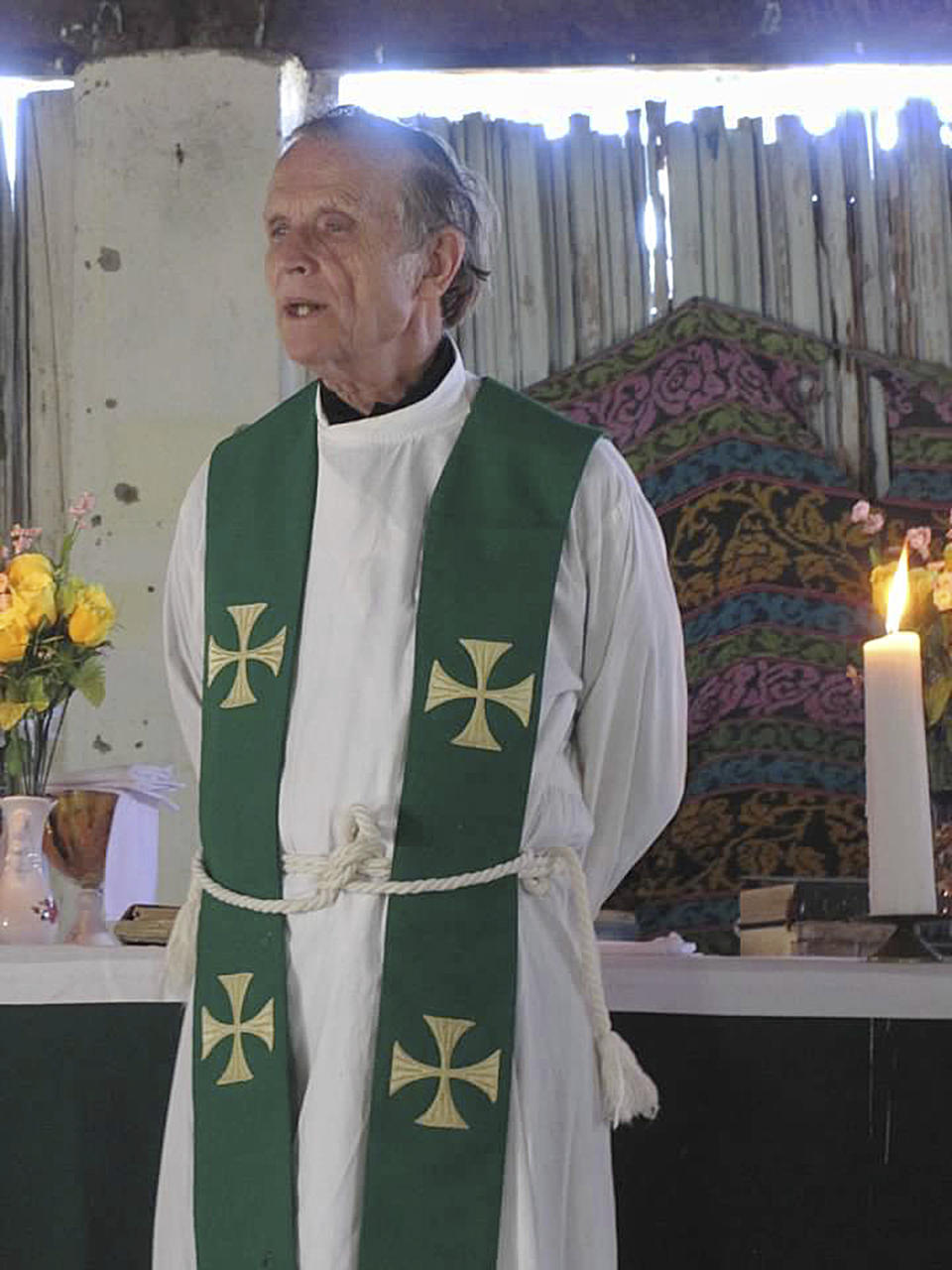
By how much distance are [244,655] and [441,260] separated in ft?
1.83

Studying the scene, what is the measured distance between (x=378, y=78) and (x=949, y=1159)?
11.2ft

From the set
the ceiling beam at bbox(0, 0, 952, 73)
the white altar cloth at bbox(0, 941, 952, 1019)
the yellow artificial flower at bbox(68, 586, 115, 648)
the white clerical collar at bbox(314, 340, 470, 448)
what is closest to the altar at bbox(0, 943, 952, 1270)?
the white altar cloth at bbox(0, 941, 952, 1019)

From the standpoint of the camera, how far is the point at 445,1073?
7.36ft

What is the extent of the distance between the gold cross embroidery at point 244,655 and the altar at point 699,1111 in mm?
390

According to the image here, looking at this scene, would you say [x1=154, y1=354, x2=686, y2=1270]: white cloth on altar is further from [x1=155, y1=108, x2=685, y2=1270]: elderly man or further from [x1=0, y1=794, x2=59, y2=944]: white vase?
[x1=0, y1=794, x2=59, y2=944]: white vase

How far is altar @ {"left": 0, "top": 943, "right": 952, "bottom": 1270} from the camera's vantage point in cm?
254

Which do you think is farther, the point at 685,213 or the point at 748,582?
the point at 685,213

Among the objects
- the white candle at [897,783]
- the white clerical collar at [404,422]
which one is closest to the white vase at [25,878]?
the white clerical collar at [404,422]

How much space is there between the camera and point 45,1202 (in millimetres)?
2600

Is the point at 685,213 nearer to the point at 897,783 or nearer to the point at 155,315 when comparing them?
the point at 155,315

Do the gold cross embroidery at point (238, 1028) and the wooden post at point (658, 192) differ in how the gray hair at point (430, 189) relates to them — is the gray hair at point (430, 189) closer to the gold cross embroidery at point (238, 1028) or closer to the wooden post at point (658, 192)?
the gold cross embroidery at point (238, 1028)

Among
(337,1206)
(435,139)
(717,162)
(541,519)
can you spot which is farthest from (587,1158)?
(717,162)

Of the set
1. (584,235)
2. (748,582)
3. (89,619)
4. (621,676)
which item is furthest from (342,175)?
(584,235)

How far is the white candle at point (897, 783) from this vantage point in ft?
8.36
